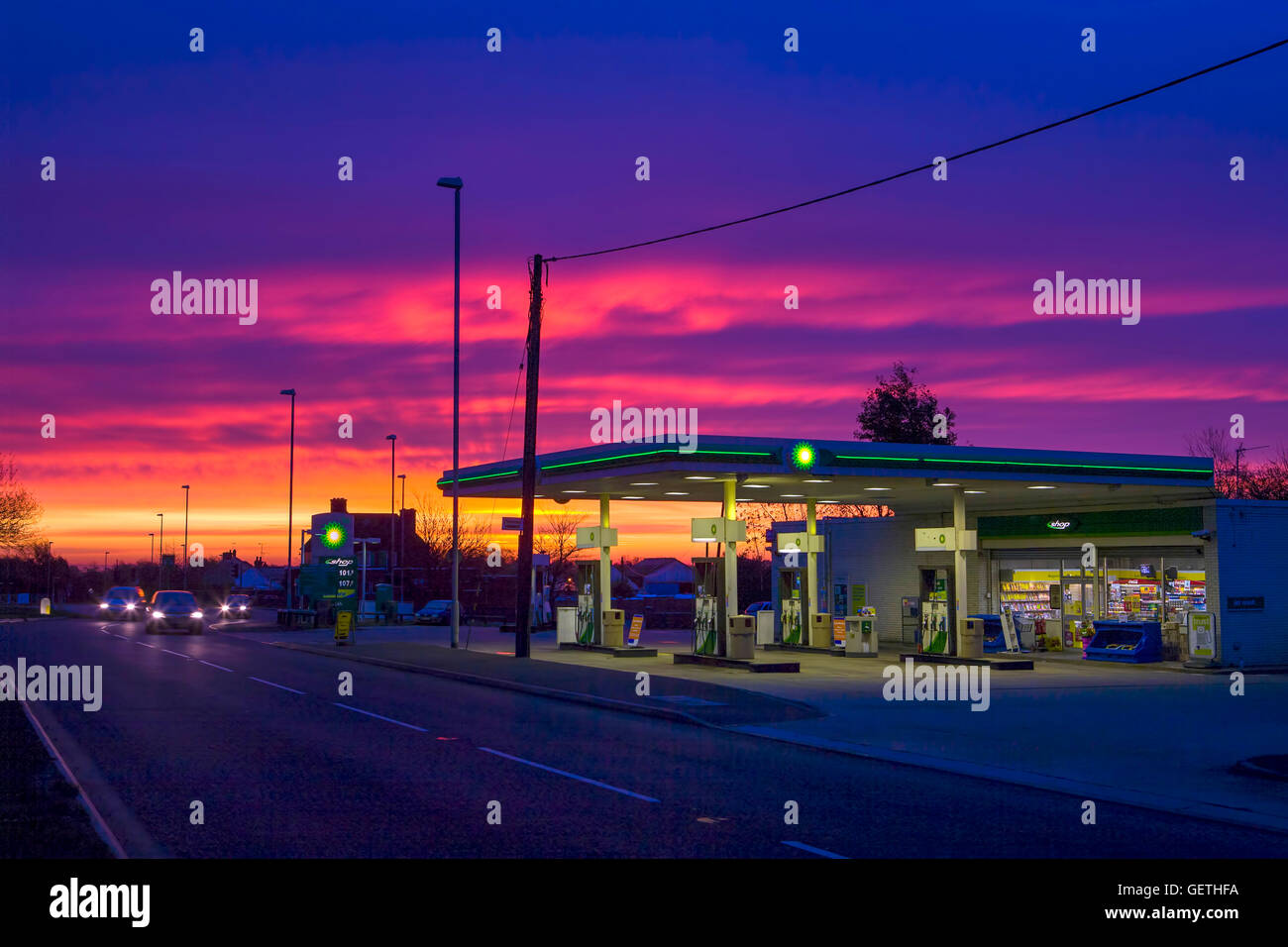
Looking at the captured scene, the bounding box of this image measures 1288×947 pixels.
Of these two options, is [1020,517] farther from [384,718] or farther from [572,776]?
[572,776]

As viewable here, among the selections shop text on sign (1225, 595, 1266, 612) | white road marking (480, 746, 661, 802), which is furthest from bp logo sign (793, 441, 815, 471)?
white road marking (480, 746, 661, 802)

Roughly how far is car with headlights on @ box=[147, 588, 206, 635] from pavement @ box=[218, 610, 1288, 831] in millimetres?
19230

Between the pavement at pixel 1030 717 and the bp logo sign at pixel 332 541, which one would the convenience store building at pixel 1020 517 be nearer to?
the pavement at pixel 1030 717

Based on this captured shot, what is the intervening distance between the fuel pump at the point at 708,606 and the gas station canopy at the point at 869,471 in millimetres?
2243

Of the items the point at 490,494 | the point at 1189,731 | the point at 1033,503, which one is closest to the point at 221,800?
the point at 1189,731

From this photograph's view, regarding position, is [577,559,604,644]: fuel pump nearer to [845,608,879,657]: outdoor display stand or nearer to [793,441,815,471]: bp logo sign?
[845,608,879,657]: outdoor display stand

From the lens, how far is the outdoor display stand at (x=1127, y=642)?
102 ft

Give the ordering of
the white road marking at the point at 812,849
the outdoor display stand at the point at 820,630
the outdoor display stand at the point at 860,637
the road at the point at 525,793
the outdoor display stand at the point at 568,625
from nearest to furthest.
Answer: the white road marking at the point at 812,849 < the road at the point at 525,793 < the outdoor display stand at the point at 860,637 < the outdoor display stand at the point at 820,630 < the outdoor display stand at the point at 568,625

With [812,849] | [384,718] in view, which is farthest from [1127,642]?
[812,849]

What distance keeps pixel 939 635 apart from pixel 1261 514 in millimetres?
8494

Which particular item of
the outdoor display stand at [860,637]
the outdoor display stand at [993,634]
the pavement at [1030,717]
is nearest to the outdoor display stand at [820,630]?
the outdoor display stand at [860,637]

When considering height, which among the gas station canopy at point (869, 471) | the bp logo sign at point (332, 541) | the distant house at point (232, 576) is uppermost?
the gas station canopy at point (869, 471)

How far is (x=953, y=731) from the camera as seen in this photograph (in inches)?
685
